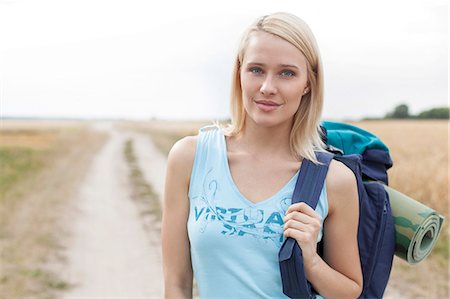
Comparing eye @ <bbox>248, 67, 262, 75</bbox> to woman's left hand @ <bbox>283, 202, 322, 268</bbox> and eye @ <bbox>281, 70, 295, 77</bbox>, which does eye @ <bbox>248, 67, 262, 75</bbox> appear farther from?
woman's left hand @ <bbox>283, 202, 322, 268</bbox>

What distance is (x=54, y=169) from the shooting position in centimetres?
1723

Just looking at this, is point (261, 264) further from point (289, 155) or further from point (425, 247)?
point (425, 247)

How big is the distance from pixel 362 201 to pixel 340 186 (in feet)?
0.45

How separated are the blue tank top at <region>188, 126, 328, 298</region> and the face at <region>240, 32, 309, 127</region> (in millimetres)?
209

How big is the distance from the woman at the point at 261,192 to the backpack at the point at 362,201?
39 millimetres

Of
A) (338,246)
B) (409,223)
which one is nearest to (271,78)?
(338,246)

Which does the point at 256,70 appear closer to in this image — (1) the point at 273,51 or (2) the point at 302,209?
(1) the point at 273,51

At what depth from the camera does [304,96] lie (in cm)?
206

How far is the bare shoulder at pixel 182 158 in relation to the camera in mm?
1985

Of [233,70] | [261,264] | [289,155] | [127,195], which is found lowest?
[127,195]

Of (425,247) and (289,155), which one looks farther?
(425,247)

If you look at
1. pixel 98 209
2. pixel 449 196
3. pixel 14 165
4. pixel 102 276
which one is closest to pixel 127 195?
pixel 98 209

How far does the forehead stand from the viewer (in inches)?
74.2

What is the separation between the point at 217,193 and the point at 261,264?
264 millimetres
